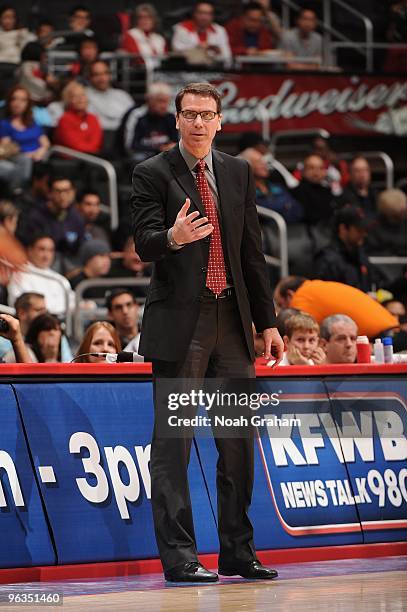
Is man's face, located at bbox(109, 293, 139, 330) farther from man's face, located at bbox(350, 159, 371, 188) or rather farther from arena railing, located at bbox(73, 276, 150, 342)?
man's face, located at bbox(350, 159, 371, 188)

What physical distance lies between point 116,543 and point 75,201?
7.99 metres

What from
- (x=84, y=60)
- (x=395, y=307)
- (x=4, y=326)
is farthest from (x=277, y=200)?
(x=4, y=326)

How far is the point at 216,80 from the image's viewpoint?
16141mm

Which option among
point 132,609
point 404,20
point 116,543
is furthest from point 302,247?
point 132,609

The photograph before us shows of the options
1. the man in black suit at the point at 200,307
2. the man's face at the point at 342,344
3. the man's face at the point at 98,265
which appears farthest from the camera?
the man's face at the point at 98,265

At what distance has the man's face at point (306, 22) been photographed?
17875 mm

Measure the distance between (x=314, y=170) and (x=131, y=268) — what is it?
3236 mm

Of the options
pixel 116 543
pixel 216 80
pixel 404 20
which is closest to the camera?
pixel 116 543

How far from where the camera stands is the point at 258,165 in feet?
46.5

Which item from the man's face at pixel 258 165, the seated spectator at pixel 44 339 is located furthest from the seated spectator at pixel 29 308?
the man's face at pixel 258 165

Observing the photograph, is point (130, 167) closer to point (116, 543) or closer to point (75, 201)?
point (75, 201)

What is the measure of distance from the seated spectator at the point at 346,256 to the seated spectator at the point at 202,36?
18.1 feet

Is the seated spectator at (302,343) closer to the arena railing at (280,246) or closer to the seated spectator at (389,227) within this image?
the arena railing at (280,246)

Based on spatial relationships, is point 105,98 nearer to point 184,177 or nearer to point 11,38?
point 11,38
